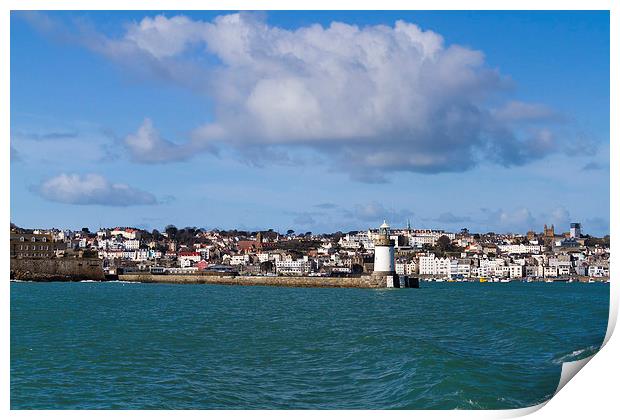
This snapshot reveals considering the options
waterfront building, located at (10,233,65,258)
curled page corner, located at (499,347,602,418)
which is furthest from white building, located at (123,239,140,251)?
curled page corner, located at (499,347,602,418)

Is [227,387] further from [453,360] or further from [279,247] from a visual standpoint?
[279,247]

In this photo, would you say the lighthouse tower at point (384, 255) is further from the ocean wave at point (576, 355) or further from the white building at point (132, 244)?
the white building at point (132, 244)

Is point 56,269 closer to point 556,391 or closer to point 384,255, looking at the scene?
point 384,255

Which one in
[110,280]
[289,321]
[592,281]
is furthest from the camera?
[592,281]

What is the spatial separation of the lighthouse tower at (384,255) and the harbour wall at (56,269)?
25974mm

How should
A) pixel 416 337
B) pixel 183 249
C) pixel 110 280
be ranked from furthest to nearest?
pixel 183 249 → pixel 110 280 → pixel 416 337

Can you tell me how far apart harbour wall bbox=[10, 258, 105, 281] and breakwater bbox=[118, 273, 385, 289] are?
257 centimetres

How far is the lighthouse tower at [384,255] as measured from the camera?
35.9m

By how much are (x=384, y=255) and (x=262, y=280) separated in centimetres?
1629

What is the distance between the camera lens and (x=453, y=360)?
9.69m

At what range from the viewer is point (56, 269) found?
177 feet

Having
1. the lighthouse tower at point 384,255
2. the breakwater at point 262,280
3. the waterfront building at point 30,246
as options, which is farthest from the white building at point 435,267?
the lighthouse tower at point 384,255

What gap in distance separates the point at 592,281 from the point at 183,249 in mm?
42260
